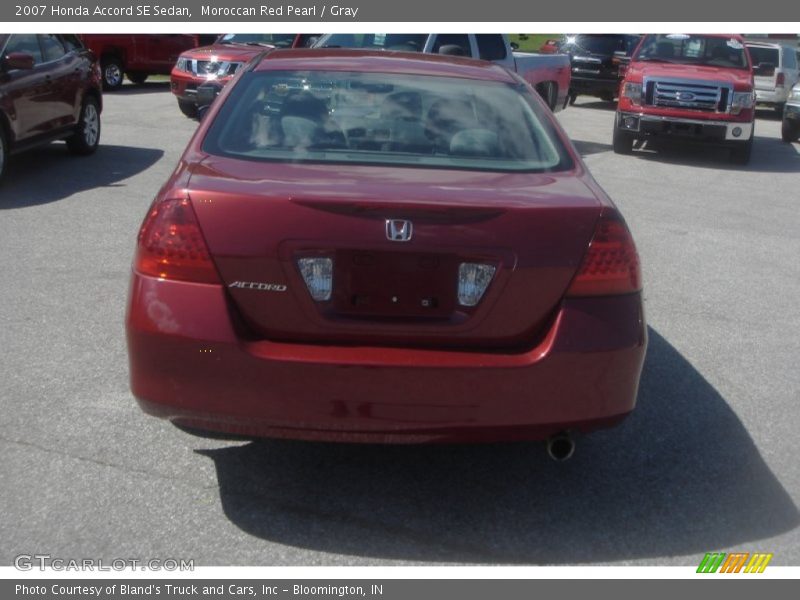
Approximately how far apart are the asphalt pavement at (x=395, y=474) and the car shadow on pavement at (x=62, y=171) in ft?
11.8

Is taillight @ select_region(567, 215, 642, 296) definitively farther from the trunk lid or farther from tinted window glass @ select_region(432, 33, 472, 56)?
tinted window glass @ select_region(432, 33, 472, 56)

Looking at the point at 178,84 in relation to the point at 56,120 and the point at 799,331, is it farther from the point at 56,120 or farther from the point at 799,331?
the point at 799,331

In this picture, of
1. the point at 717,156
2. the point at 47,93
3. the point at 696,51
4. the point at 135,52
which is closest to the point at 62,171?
the point at 47,93

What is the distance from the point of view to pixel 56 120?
39.4 ft

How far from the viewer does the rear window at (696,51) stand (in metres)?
16.6

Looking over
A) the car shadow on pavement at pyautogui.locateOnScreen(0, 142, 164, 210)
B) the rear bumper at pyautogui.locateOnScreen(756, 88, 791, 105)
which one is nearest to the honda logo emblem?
the car shadow on pavement at pyautogui.locateOnScreen(0, 142, 164, 210)

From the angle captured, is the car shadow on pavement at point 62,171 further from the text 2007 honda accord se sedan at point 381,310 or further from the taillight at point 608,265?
the taillight at point 608,265

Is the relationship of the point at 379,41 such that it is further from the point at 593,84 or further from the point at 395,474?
the point at 593,84

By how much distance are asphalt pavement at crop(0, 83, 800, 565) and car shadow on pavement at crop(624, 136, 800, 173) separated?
363 inches

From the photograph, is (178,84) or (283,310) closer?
(283,310)

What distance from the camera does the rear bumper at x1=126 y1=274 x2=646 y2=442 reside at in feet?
12.1

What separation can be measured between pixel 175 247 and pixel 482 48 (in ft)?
38.7

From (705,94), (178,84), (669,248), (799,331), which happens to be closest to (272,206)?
(799,331)
